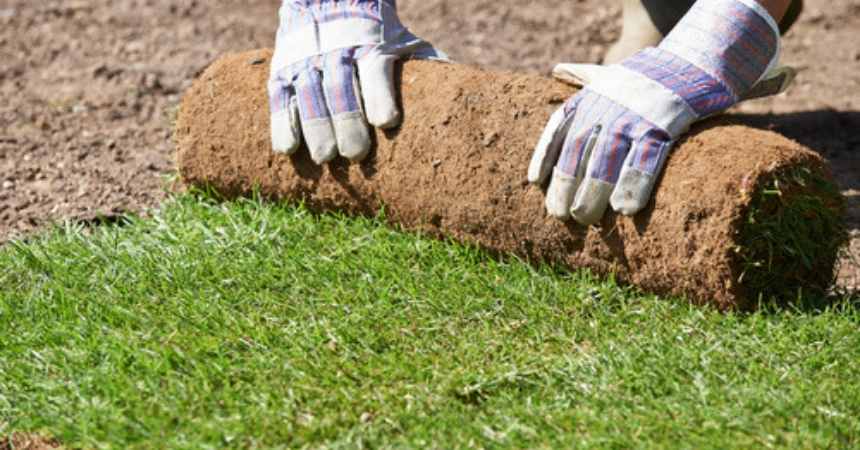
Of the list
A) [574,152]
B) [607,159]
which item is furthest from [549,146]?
[607,159]

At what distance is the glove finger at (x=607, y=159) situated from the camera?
300 centimetres

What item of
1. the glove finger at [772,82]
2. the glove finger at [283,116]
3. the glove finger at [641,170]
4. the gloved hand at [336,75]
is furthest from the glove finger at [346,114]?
the glove finger at [772,82]

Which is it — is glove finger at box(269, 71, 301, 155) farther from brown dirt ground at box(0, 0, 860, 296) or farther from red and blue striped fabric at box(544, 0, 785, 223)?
red and blue striped fabric at box(544, 0, 785, 223)

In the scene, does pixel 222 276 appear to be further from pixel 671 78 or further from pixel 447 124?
pixel 671 78

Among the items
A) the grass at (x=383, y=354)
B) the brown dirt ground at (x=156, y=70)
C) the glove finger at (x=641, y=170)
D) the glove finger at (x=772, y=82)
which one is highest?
the glove finger at (x=772, y=82)

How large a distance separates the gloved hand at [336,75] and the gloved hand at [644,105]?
0.67 metres

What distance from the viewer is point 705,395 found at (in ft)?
8.25

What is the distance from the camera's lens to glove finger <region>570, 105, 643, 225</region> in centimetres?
300

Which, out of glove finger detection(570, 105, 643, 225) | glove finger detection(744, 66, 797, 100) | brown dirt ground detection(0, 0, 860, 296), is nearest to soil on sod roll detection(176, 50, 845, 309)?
glove finger detection(570, 105, 643, 225)

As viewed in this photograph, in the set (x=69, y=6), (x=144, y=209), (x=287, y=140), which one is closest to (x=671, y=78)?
(x=287, y=140)

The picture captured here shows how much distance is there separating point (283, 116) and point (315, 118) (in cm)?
14

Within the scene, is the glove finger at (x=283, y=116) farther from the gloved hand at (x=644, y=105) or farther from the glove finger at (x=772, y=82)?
the glove finger at (x=772, y=82)

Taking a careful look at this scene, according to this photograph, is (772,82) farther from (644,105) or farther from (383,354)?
(383,354)

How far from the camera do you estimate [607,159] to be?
301 cm
